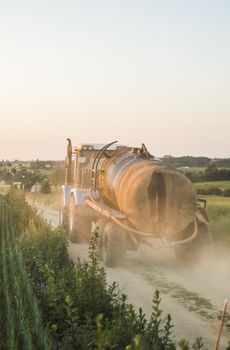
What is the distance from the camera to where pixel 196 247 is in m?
12.4

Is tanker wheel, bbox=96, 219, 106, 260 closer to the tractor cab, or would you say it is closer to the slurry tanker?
the slurry tanker

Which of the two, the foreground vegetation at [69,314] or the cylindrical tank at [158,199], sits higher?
the cylindrical tank at [158,199]

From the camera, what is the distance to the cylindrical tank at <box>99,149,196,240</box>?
38.7 ft

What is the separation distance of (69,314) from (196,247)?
24.0 ft

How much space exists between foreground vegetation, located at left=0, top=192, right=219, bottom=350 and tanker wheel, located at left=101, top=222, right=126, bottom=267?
217 centimetres

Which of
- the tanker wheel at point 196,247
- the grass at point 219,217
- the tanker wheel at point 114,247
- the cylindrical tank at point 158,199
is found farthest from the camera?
the grass at point 219,217

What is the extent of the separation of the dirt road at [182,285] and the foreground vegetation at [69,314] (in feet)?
1.73

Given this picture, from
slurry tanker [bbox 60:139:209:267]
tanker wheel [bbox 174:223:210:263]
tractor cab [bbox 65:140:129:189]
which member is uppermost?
tractor cab [bbox 65:140:129:189]

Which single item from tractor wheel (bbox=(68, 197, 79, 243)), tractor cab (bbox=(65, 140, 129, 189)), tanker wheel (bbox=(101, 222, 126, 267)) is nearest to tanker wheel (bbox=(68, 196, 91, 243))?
tractor wheel (bbox=(68, 197, 79, 243))

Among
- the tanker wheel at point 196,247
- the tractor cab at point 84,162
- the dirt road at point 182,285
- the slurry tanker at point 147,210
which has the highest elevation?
the tractor cab at point 84,162

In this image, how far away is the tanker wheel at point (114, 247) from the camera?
1216 cm

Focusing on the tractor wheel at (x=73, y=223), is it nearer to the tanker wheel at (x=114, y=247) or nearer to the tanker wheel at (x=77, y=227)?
the tanker wheel at (x=77, y=227)

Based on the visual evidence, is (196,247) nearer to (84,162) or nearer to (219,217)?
(84,162)

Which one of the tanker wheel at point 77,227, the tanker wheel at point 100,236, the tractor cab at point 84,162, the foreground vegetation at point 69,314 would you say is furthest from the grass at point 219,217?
the foreground vegetation at point 69,314
